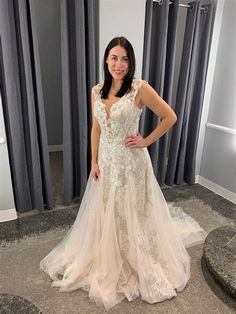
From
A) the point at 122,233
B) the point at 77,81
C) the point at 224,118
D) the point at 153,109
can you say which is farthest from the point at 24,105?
the point at 224,118

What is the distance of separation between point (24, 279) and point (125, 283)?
0.68 m

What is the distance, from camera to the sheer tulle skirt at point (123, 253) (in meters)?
1.61

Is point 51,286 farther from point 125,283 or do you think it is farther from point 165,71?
point 165,71

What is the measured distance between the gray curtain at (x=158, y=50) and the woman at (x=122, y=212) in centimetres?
114

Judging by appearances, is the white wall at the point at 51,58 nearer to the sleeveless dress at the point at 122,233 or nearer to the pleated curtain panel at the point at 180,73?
the pleated curtain panel at the point at 180,73

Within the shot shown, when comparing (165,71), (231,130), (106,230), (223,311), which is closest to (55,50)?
(165,71)

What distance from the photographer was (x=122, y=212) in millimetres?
1646

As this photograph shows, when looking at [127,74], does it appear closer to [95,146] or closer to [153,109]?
[153,109]

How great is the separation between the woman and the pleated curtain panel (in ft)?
3.79

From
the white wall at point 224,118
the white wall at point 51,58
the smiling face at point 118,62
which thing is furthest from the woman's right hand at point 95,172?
the white wall at point 51,58

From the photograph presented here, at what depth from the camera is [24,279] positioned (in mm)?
1739

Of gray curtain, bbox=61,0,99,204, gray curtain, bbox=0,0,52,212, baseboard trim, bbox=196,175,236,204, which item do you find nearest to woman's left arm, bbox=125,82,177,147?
gray curtain, bbox=61,0,99,204

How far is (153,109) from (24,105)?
1246 millimetres

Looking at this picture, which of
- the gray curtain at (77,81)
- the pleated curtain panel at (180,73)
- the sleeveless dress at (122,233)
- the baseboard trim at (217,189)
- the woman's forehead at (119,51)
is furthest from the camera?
the baseboard trim at (217,189)
